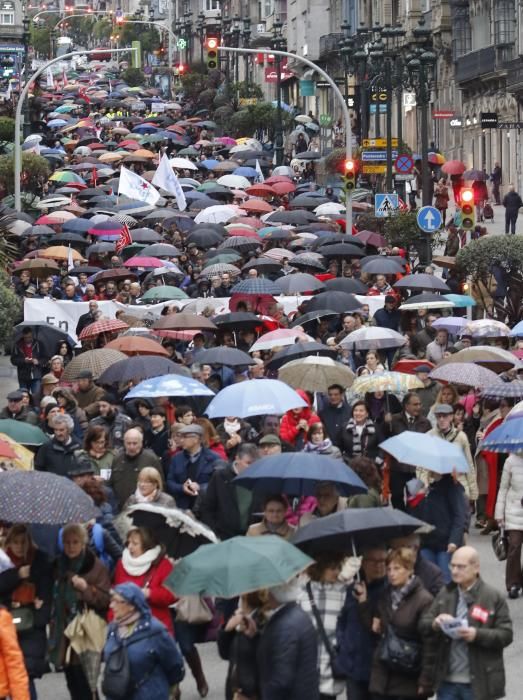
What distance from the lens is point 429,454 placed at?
12547 mm

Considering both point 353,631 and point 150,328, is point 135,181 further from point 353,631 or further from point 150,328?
point 353,631

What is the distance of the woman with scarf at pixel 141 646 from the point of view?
31.6 ft

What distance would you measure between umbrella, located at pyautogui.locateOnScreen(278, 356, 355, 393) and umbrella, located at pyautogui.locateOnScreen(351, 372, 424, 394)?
56 cm

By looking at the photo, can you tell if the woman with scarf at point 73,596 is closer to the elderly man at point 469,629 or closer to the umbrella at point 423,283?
the elderly man at point 469,629

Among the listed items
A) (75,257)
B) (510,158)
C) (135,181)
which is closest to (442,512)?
(75,257)

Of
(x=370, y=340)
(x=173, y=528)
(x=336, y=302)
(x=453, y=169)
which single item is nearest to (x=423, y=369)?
(x=370, y=340)

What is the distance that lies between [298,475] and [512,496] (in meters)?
2.56

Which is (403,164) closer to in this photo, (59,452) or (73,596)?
(59,452)

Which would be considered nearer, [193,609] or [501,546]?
[193,609]

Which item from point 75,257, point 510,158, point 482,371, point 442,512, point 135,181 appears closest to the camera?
point 442,512

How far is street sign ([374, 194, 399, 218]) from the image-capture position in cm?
3653

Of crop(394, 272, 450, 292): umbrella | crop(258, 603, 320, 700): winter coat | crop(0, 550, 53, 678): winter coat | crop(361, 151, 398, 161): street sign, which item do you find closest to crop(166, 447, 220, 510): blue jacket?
crop(0, 550, 53, 678): winter coat

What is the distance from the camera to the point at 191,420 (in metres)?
15.5

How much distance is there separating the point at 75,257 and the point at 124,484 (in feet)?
63.8
